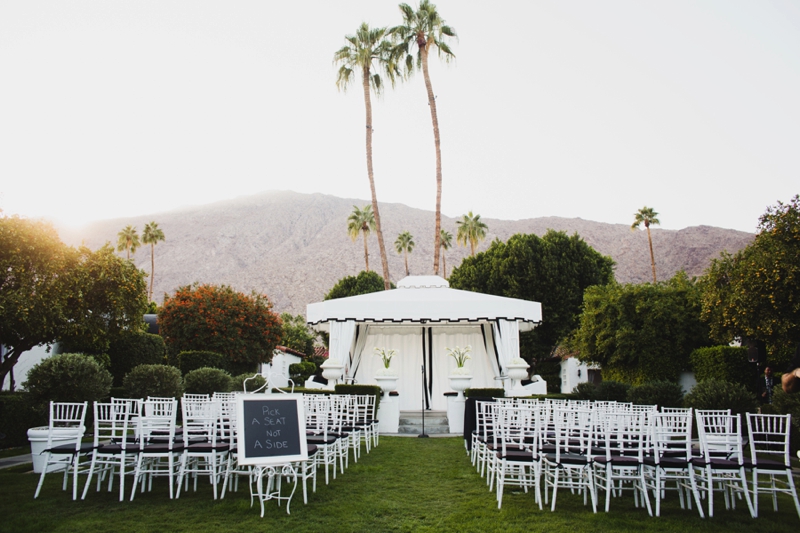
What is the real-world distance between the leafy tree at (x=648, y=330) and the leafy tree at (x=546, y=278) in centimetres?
841

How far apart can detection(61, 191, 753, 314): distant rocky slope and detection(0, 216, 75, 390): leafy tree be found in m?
64.0

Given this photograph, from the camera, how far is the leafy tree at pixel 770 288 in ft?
45.8

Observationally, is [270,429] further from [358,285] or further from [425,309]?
[358,285]

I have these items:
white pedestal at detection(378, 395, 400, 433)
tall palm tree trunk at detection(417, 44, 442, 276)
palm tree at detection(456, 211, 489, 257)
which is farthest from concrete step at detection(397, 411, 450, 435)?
palm tree at detection(456, 211, 489, 257)

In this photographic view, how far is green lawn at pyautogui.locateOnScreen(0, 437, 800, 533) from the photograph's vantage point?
5.12 meters

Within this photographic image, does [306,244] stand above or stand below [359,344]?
above

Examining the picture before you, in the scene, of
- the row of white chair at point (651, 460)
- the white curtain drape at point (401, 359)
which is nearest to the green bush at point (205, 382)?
the white curtain drape at point (401, 359)

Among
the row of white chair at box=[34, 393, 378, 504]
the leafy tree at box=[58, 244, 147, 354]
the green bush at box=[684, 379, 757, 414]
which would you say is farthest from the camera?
the leafy tree at box=[58, 244, 147, 354]

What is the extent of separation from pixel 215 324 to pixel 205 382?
20.3ft

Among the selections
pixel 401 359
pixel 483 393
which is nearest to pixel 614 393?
pixel 483 393

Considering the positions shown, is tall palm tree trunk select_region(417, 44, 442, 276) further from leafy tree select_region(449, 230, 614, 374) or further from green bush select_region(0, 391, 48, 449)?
green bush select_region(0, 391, 48, 449)

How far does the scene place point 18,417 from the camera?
1171 centimetres

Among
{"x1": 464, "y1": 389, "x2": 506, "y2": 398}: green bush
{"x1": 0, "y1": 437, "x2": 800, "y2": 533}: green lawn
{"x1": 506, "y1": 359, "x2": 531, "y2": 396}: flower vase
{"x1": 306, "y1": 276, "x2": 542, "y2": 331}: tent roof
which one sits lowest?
{"x1": 0, "y1": 437, "x2": 800, "y2": 533}: green lawn

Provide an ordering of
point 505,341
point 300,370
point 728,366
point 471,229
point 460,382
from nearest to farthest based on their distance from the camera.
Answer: point 460,382 → point 505,341 → point 728,366 → point 300,370 → point 471,229
